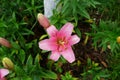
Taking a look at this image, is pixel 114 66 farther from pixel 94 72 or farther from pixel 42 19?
pixel 42 19

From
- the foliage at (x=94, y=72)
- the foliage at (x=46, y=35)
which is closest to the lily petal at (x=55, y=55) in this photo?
the foliage at (x=46, y=35)

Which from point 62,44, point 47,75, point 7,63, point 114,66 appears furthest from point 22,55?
point 114,66

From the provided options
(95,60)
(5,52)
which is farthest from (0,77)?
(95,60)

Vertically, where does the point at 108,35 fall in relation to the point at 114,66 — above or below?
above

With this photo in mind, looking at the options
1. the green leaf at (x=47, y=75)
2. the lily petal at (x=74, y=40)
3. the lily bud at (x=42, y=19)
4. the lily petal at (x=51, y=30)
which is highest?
the lily bud at (x=42, y=19)

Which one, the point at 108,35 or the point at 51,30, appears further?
the point at 108,35

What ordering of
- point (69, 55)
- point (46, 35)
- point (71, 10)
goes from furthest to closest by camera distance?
point (46, 35), point (71, 10), point (69, 55)

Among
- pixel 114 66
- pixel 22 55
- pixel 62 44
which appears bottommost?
pixel 114 66

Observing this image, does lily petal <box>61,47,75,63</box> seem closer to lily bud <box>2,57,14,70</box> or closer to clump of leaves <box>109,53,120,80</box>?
lily bud <box>2,57,14,70</box>

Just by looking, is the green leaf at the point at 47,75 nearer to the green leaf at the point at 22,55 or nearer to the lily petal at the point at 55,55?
the green leaf at the point at 22,55
